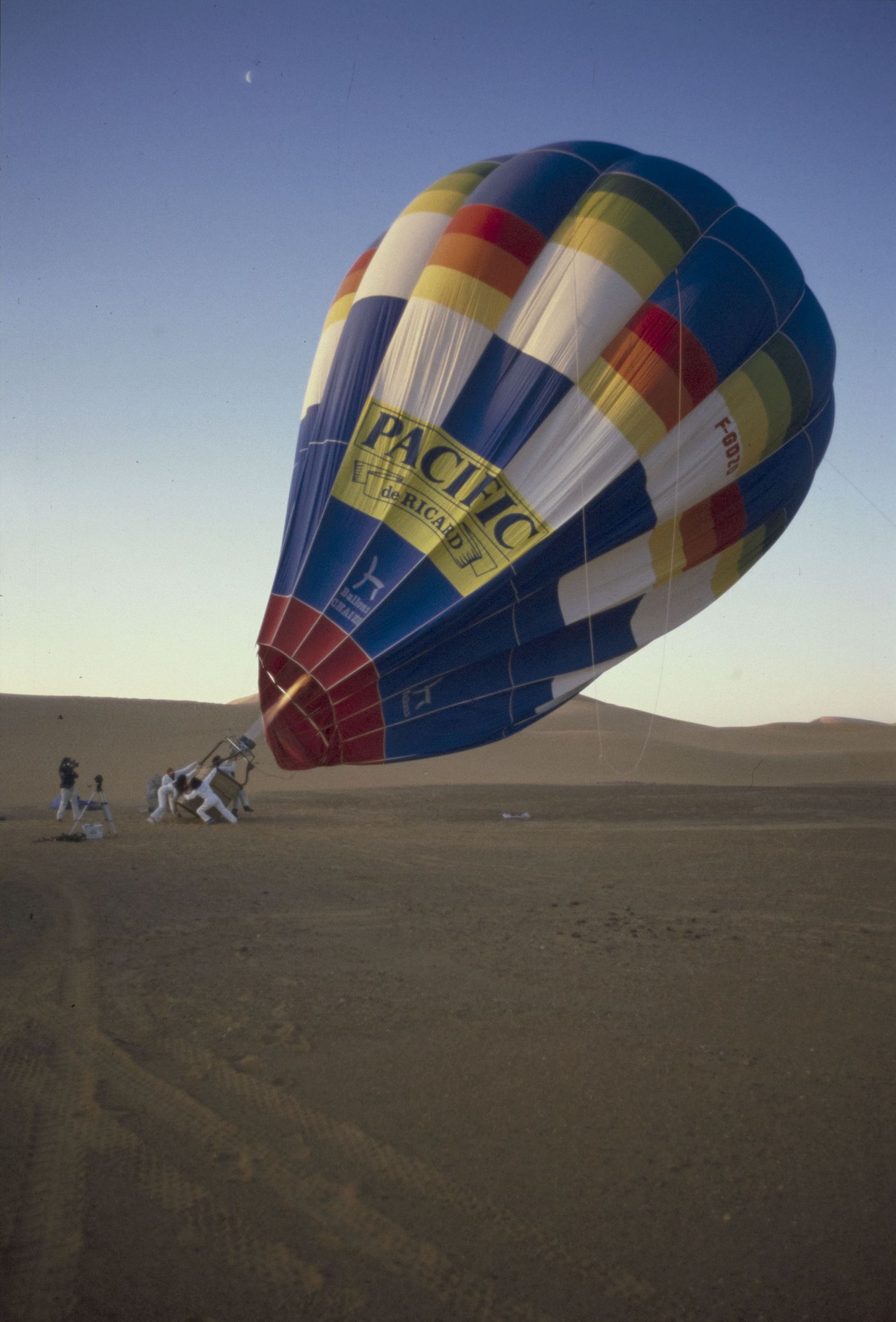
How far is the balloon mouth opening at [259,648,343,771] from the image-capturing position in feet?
30.8

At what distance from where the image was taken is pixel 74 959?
6.64 meters

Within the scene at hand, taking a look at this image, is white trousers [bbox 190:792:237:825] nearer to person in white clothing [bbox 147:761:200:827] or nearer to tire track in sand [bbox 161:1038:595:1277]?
person in white clothing [bbox 147:761:200:827]

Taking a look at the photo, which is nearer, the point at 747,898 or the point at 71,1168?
the point at 71,1168

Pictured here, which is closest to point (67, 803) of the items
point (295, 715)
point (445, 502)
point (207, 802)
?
point (207, 802)

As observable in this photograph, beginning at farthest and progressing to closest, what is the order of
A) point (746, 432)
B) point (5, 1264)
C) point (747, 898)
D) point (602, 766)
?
point (602, 766) → point (746, 432) → point (747, 898) → point (5, 1264)

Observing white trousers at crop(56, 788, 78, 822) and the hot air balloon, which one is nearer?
the hot air balloon

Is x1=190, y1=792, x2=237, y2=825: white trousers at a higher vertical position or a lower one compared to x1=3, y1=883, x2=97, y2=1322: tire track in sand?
higher

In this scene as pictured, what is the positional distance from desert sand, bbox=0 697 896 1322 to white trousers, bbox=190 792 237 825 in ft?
16.3

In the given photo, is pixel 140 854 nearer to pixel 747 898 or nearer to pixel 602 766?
pixel 747 898

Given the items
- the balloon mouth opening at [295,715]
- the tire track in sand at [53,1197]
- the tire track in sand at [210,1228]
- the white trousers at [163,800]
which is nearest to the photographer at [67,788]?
the white trousers at [163,800]

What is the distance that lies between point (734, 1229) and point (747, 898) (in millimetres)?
6028

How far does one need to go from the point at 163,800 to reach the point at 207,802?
1.14 meters

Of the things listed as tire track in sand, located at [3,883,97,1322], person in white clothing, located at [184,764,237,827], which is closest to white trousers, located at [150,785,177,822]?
person in white clothing, located at [184,764,237,827]

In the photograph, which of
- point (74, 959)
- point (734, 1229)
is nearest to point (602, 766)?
point (74, 959)
